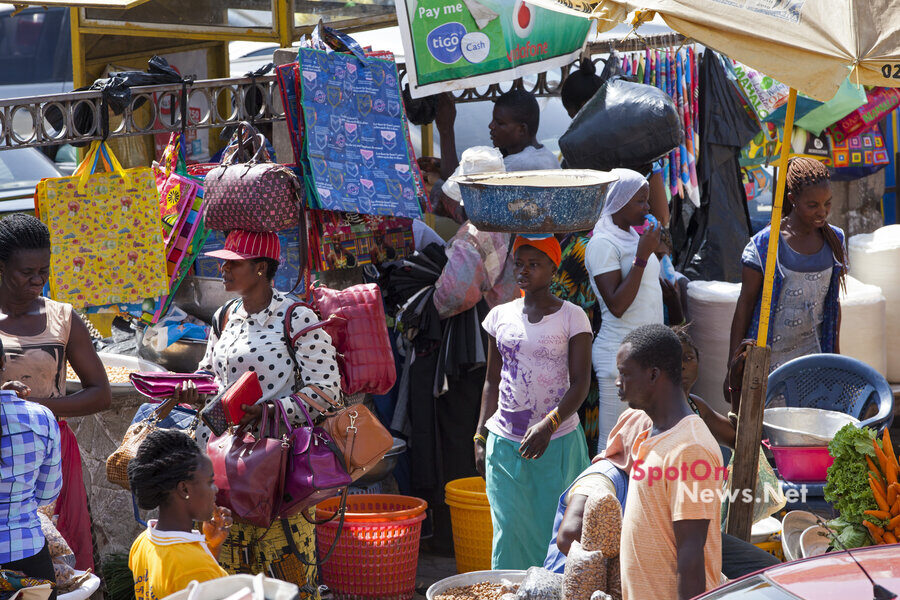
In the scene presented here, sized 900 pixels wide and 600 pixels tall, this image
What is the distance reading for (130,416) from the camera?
5387 mm

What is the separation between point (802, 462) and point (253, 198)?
9.20 feet

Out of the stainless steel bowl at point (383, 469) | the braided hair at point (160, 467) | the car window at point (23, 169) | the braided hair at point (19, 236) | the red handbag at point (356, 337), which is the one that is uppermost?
the car window at point (23, 169)

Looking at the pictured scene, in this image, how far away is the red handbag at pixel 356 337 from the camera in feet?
14.9

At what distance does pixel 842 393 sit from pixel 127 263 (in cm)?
362

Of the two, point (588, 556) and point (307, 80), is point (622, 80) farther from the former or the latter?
point (588, 556)

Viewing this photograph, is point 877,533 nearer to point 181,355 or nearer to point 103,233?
point 181,355

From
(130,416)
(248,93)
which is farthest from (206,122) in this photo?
(130,416)

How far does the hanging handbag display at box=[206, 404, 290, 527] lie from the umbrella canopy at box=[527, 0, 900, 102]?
2203mm

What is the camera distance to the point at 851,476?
4.35 m

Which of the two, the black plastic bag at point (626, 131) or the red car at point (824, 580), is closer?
the red car at point (824, 580)

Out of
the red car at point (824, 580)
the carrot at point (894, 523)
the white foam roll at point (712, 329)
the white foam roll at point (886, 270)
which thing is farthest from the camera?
the white foam roll at point (886, 270)

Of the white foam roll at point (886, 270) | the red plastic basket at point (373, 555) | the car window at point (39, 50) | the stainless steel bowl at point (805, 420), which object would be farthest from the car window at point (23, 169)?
the white foam roll at point (886, 270)

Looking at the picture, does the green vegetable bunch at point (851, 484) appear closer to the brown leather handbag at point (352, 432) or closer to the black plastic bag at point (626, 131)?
the brown leather handbag at point (352, 432)

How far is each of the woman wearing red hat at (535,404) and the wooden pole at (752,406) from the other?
0.67 metres
